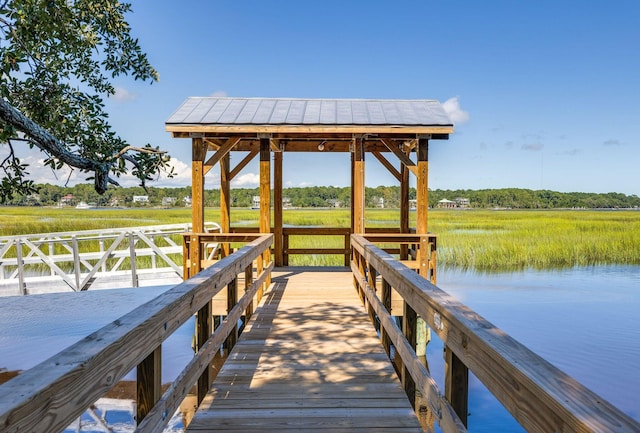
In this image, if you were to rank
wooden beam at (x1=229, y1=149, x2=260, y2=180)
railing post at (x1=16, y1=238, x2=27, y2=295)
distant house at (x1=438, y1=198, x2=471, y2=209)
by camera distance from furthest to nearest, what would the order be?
distant house at (x1=438, y1=198, x2=471, y2=209)
railing post at (x1=16, y1=238, x2=27, y2=295)
wooden beam at (x1=229, y1=149, x2=260, y2=180)

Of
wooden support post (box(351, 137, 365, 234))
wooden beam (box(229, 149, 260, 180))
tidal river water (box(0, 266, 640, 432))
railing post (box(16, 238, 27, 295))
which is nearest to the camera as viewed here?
wooden support post (box(351, 137, 365, 234))

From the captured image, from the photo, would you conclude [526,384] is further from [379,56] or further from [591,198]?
[591,198]

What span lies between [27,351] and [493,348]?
11.3m

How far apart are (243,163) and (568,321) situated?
9551 mm

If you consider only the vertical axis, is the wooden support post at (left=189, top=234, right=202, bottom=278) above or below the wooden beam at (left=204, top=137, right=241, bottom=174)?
below

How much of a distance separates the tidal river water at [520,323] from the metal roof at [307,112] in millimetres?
4599

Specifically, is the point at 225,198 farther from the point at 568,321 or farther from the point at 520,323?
the point at 568,321

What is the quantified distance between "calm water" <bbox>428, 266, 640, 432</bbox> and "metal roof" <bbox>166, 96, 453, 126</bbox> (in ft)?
15.4

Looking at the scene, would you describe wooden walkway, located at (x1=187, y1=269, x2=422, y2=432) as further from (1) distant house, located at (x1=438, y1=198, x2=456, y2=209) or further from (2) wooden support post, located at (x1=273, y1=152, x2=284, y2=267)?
(1) distant house, located at (x1=438, y1=198, x2=456, y2=209)

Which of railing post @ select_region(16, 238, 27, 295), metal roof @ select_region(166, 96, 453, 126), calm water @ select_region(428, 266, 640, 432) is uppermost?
metal roof @ select_region(166, 96, 453, 126)

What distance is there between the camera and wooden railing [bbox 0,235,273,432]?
4.01ft

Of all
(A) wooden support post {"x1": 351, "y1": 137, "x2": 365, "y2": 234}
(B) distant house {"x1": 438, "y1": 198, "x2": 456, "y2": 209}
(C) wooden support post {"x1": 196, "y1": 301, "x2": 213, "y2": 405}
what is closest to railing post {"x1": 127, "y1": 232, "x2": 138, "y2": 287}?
(A) wooden support post {"x1": 351, "y1": 137, "x2": 365, "y2": 234}

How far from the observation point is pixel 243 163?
10.8m

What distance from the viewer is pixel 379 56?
28000 millimetres
